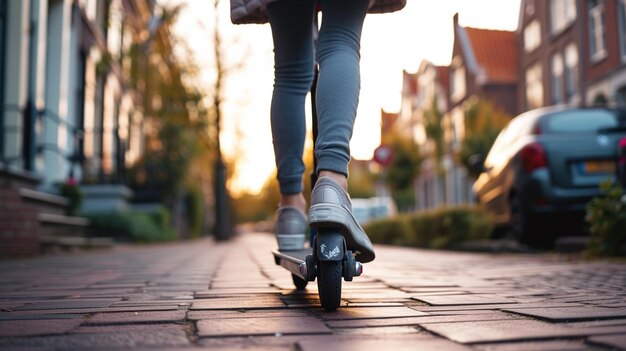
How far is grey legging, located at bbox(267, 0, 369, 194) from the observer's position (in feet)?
7.97

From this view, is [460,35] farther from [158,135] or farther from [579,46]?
[158,135]

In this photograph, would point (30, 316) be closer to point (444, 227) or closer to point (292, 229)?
point (292, 229)

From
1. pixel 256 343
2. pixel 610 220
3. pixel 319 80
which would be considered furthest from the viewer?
pixel 610 220

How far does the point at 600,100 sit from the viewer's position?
21.1 m

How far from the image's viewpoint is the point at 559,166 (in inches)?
259

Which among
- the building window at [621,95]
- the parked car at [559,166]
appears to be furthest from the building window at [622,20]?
the parked car at [559,166]

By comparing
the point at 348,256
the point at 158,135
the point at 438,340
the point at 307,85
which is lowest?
the point at 438,340

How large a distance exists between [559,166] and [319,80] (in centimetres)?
467

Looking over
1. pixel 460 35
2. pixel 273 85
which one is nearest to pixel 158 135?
pixel 273 85

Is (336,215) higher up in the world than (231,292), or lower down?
higher up

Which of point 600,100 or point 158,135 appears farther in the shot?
point 600,100

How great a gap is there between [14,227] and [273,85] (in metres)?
4.25

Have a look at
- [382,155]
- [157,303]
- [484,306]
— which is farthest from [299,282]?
[382,155]

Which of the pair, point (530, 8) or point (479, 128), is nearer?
point (479, 128)
